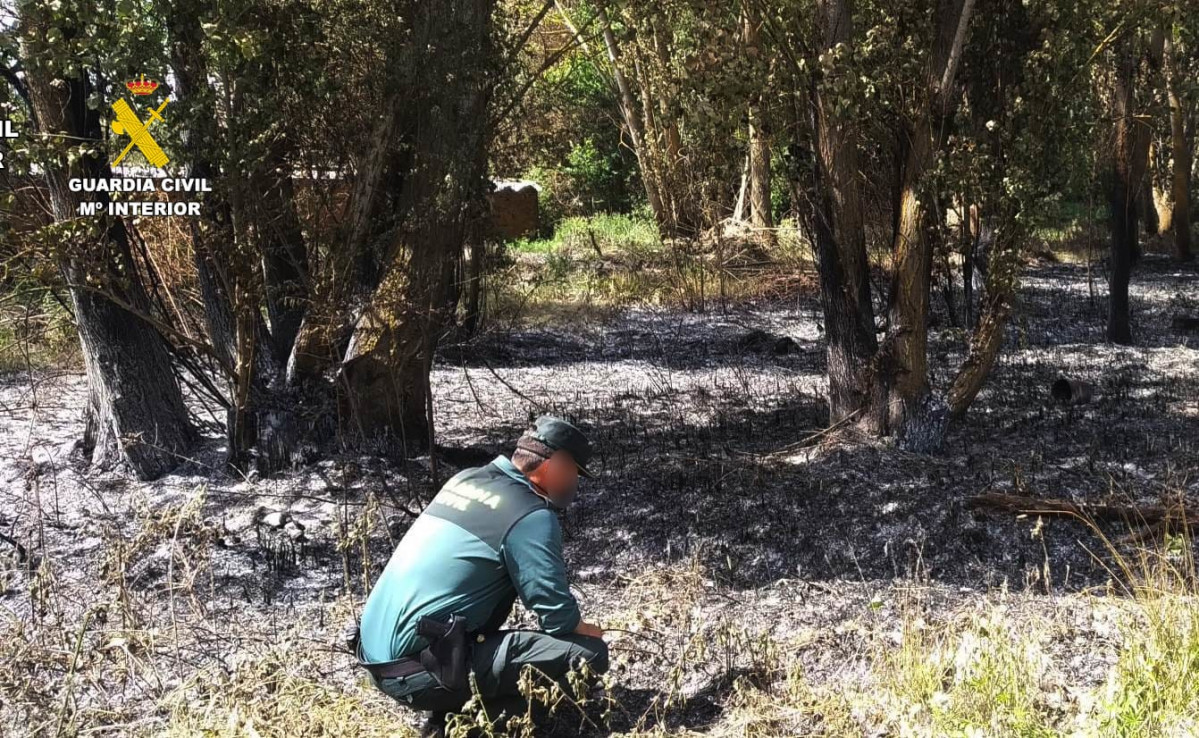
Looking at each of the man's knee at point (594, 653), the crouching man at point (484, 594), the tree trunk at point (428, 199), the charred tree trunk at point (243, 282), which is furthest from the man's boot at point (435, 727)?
the charred tree trunk at point (243, 282)

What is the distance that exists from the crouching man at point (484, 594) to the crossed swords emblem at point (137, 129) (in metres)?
2.81

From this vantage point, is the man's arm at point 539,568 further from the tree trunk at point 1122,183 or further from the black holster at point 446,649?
the tree trunk at point 1122,183

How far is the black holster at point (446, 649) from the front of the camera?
12.3ft

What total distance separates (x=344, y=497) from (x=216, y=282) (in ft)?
4.82

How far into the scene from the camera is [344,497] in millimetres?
6215

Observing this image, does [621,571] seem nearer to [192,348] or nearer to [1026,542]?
[1026,542]

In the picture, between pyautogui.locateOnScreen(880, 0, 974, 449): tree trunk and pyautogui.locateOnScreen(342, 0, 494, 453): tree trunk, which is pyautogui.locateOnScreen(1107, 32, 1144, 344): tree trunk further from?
pyautogui.locateOnScreen(342, 0, 494, 453): tree trunk

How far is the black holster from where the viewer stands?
376 cm

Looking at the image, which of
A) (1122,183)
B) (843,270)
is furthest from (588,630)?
(1122,183)

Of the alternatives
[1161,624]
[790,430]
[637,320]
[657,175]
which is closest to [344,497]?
[790,430]

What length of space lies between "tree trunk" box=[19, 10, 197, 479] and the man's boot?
291 cm

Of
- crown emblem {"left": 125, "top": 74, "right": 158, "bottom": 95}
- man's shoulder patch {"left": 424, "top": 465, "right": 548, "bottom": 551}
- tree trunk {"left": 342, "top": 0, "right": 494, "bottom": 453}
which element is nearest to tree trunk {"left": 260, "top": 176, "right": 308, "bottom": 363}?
tree trunk {"left": 342, "top": 0, "right": 494, "bottom": 453}

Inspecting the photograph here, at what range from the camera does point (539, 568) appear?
3.80 meters

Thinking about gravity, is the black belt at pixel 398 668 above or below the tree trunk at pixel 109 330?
below
